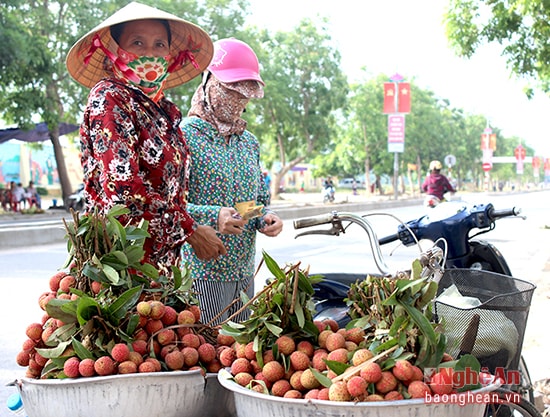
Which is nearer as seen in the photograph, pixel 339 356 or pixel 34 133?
A: pixel 339 356

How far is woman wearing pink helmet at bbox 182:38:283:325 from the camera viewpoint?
102 inches

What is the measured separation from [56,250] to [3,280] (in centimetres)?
361

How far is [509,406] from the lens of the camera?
7.18 feet

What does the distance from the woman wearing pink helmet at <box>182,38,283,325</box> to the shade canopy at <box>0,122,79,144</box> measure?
789 inches

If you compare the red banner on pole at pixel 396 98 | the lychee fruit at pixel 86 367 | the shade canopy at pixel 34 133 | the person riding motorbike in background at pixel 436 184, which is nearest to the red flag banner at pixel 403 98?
the red banner on pole at pixel 396 98

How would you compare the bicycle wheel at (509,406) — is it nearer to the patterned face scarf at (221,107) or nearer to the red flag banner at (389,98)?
the patterned face scarf at (221,107)

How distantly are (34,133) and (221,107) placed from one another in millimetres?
21993

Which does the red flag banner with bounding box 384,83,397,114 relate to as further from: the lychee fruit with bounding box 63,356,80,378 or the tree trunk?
the lychee fruit with bounding box 63,356,80,378

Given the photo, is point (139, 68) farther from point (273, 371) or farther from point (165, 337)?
point (273, 371)

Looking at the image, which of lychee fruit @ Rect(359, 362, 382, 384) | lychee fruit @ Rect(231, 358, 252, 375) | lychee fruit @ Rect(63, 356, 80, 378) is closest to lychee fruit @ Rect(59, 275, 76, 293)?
lychee fruit @ Rect(63, 356, 80, 378)

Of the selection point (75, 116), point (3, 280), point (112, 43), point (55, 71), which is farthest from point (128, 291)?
point (75, 116)

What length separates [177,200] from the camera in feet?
7.34

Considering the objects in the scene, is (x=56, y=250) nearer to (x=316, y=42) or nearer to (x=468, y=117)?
(x=316, y=42)

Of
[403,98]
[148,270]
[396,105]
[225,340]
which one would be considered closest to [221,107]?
[148,270]
